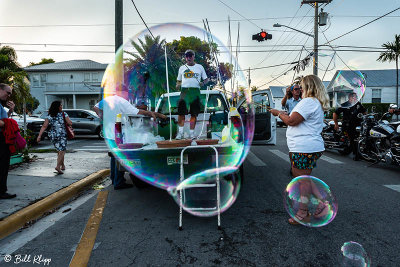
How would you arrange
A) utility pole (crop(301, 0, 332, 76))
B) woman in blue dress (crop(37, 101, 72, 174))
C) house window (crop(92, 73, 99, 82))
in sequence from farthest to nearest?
house window (crop(92, 73, 99, 82)) → utility pole (crop(301, 0, 332, 76)) → woman in blue dress (crop(37, 101, 72, 174))

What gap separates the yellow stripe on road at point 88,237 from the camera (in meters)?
2.73

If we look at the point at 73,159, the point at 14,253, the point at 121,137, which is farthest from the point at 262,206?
the point at 73,159

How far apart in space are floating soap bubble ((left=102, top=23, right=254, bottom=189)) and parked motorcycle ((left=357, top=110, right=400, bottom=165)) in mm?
3234

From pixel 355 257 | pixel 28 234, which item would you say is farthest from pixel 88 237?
pixel 355 257

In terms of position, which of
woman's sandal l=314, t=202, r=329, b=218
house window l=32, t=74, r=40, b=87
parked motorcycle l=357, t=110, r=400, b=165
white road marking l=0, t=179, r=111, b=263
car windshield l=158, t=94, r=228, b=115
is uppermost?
house window l=32, t=74, r=40, b=87

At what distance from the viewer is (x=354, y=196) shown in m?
4.70

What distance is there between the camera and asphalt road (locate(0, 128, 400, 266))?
269cm

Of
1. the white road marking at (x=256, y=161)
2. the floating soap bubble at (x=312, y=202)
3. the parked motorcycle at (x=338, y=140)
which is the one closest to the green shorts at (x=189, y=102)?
the floating soap bubble at (x=312, y=202)

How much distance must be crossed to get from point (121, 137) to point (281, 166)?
4.75 meters

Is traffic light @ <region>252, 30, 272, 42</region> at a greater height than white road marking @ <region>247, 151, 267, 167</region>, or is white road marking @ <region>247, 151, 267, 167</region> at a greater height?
traffic light @ <region>252, 30, 272, 42</region>

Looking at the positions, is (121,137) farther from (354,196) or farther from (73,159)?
(73,159)

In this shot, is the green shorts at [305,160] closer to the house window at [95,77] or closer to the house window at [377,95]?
the house window at [95,77]

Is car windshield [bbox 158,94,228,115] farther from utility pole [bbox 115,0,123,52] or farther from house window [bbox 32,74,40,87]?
house window [bbox 32,74,40,87]

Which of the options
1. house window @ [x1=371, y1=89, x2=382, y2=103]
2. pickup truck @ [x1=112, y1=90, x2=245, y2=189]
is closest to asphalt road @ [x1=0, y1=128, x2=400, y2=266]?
pickup truck @ [x1=112, y1=90, x2=245, y2=189]
